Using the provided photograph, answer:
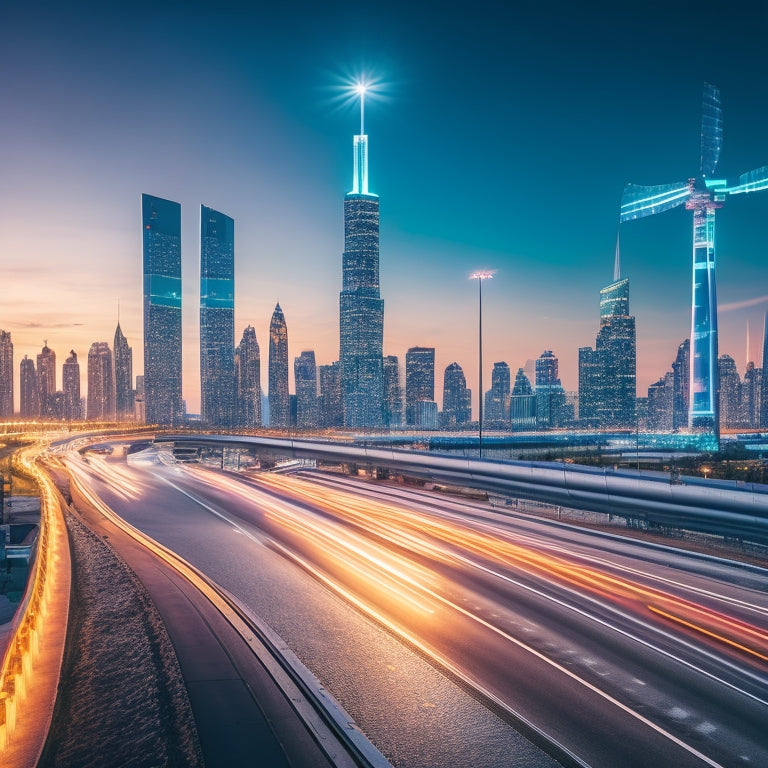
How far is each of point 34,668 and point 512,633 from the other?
841cm

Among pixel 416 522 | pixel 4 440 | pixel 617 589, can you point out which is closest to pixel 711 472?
pixel 416 522

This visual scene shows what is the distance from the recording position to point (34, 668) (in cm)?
952

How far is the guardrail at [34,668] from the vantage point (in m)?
7.48

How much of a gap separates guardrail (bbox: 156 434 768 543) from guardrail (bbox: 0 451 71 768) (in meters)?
18.1

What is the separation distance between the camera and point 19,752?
7.22 metres

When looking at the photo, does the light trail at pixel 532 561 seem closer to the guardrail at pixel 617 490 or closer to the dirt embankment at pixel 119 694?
the guardrail at pixel 617 490

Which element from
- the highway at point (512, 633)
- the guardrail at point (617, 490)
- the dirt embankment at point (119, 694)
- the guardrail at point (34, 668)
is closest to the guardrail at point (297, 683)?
the highway at point (512, 633)

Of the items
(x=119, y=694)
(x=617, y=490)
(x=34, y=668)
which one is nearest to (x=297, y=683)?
(x=119, y=694)

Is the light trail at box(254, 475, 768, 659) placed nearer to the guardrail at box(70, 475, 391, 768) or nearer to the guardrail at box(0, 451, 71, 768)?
the guardrail at box(70, 475, 391, 768)

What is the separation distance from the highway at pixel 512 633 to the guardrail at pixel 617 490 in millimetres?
2031

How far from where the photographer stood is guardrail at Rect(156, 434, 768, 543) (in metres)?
17.9

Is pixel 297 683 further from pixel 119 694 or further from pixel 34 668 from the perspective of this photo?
pixel 34 668

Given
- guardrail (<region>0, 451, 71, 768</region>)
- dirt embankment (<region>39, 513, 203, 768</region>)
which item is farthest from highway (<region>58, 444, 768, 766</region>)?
guardrail (<region>0, 451, 71, 768</region>)

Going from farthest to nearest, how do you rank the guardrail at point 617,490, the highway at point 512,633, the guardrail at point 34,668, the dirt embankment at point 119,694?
1. the guardrail at point 617,490
2. the highway at point 512,633
3. the guardrail at point 34,668
4. the dirt embankment at point 119,694
